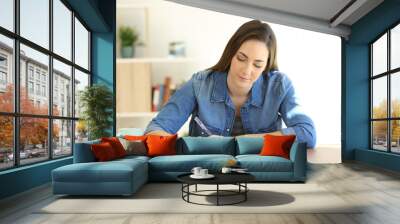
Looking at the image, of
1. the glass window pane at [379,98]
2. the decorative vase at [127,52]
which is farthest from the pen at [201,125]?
the glass window pane at [379,98]

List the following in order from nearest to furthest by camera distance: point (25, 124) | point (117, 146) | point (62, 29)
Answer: point (25, 124), point (117, 146), point (62, 29)

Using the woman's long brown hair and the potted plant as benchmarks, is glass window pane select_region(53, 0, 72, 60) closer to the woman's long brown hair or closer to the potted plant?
the potted plant

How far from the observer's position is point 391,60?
27.2 ft

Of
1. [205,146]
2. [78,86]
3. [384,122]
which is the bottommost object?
[205,146]

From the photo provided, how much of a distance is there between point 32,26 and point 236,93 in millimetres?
3781

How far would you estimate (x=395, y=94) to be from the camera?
814 centimetres

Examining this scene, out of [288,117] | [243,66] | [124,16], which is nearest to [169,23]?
[124,16]

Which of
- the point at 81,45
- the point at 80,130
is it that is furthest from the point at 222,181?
the point at 81,45

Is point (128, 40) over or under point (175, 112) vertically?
over

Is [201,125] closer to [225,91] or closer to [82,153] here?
[225,91]

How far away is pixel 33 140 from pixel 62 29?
2.11 m

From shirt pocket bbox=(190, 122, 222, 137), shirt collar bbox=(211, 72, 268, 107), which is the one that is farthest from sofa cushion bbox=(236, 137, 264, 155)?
shirt collar bbox=(211, 72, 268, 107)

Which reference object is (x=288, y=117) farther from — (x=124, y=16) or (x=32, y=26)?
(x=32, y=26)

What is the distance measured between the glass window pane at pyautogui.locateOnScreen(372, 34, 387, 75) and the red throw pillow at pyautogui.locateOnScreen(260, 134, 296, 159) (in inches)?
136
